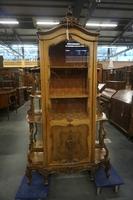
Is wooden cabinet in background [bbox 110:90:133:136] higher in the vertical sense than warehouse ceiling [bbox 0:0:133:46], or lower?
lower

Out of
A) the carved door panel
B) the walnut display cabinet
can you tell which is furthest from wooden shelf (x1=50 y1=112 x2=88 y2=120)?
the carved door panel

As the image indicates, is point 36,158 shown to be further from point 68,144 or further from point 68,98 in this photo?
point 68,98

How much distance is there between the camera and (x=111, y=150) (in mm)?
4234

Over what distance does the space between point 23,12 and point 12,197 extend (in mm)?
6987

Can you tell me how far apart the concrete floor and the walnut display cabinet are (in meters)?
0.26

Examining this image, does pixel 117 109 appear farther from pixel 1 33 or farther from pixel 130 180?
pixel 1 33

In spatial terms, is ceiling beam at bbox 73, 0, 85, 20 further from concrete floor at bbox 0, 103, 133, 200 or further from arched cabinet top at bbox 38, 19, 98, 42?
arched cabinet top at bbox 38, 19, 98, 42

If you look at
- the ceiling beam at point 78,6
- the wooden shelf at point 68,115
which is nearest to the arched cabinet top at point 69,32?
the wooden shelf at point 68,115

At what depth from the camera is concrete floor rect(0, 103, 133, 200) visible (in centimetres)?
270

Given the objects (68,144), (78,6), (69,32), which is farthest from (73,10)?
(68,144)

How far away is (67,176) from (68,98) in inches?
45.2

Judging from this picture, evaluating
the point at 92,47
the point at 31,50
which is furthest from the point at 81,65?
the point at 31,50

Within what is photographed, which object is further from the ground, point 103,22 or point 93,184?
point 103,22

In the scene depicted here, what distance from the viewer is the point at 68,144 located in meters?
2.83
